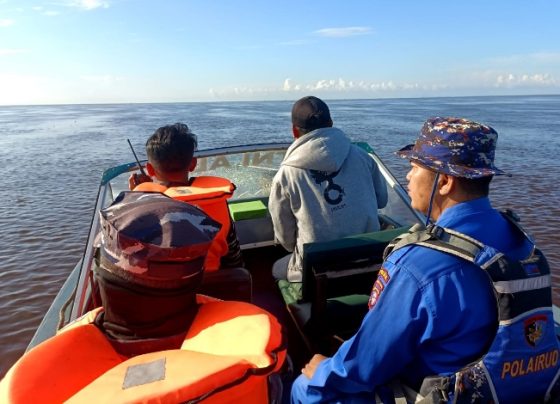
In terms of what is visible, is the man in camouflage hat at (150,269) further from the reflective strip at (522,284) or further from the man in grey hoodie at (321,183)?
the man in grey hoodie at (321,183)

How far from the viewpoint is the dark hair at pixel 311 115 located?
315 centimetres

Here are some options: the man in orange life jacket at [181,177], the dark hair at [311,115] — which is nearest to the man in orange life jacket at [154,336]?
the man in orange life jacket at [181,177]

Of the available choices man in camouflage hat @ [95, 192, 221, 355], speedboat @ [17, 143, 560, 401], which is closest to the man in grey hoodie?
speedboat @ [17, 143, 560, 401]

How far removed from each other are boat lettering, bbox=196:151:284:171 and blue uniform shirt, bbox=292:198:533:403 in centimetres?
328

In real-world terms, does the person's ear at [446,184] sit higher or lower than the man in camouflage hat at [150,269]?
higher

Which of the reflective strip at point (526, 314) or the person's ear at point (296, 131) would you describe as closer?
the reflective strip at point (526, 314)

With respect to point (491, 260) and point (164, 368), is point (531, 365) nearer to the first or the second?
point (491, 260)

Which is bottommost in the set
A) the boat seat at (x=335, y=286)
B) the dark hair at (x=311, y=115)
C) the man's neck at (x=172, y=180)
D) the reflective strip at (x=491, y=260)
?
the boat seat at (x=335, y=286)

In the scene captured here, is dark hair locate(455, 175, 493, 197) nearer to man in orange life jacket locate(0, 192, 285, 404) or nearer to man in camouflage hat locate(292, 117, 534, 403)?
man in camouflage hat locate(292, 117, 534, 403)

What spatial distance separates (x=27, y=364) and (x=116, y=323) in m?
0.31

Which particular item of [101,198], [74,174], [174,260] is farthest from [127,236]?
[74,174]

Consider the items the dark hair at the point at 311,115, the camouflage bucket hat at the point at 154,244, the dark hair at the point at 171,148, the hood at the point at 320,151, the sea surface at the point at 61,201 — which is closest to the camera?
the camouflage bucket hat at the point at 154,244

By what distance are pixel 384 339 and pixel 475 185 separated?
0.71m

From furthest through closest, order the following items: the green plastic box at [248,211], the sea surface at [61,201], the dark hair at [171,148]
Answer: the sea surface at [61,201]
the green plastic box at [248,211]
the dark hair at [171,148]
